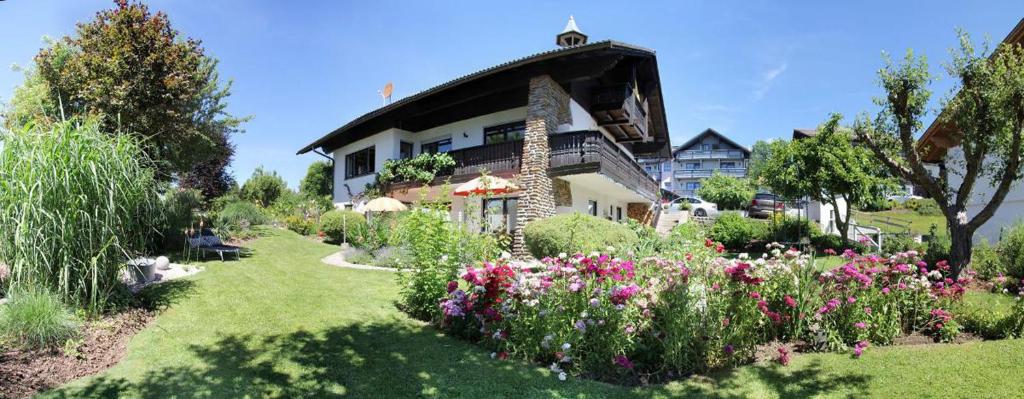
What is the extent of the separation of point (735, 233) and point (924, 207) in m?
25.6

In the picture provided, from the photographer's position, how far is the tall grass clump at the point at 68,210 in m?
5.09

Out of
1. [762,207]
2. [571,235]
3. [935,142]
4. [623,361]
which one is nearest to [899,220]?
[762,207]

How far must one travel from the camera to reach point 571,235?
10984 millimetres

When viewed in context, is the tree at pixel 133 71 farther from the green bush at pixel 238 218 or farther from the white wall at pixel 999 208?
the white wall at pixel 999 208

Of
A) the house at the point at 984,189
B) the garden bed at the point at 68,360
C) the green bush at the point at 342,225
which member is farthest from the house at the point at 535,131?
the house at the point at 984,189

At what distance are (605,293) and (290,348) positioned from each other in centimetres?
343

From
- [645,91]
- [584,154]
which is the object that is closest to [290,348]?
[584,154]

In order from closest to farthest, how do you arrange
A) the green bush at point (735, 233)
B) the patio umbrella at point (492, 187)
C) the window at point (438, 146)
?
the patio umbrella at point (492, 187) → the green bush at point (735, 233) → the window at point (438, 146)

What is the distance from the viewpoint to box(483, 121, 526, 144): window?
54.1ft

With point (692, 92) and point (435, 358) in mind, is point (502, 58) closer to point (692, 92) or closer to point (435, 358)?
point (692, 92)

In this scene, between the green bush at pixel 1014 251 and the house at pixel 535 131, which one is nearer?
the green bush at pixel 1014 251

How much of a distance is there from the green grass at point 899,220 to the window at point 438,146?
75.9 ft

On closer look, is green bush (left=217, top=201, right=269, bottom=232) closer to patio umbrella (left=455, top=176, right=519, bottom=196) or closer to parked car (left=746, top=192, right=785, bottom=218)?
patio umbrella (left=455, top=176, right=519, bottom=196)

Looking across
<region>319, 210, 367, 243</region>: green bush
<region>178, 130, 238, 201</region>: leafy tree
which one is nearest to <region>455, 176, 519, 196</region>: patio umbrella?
<region>319, 210, 367, 243</region>: green bush
